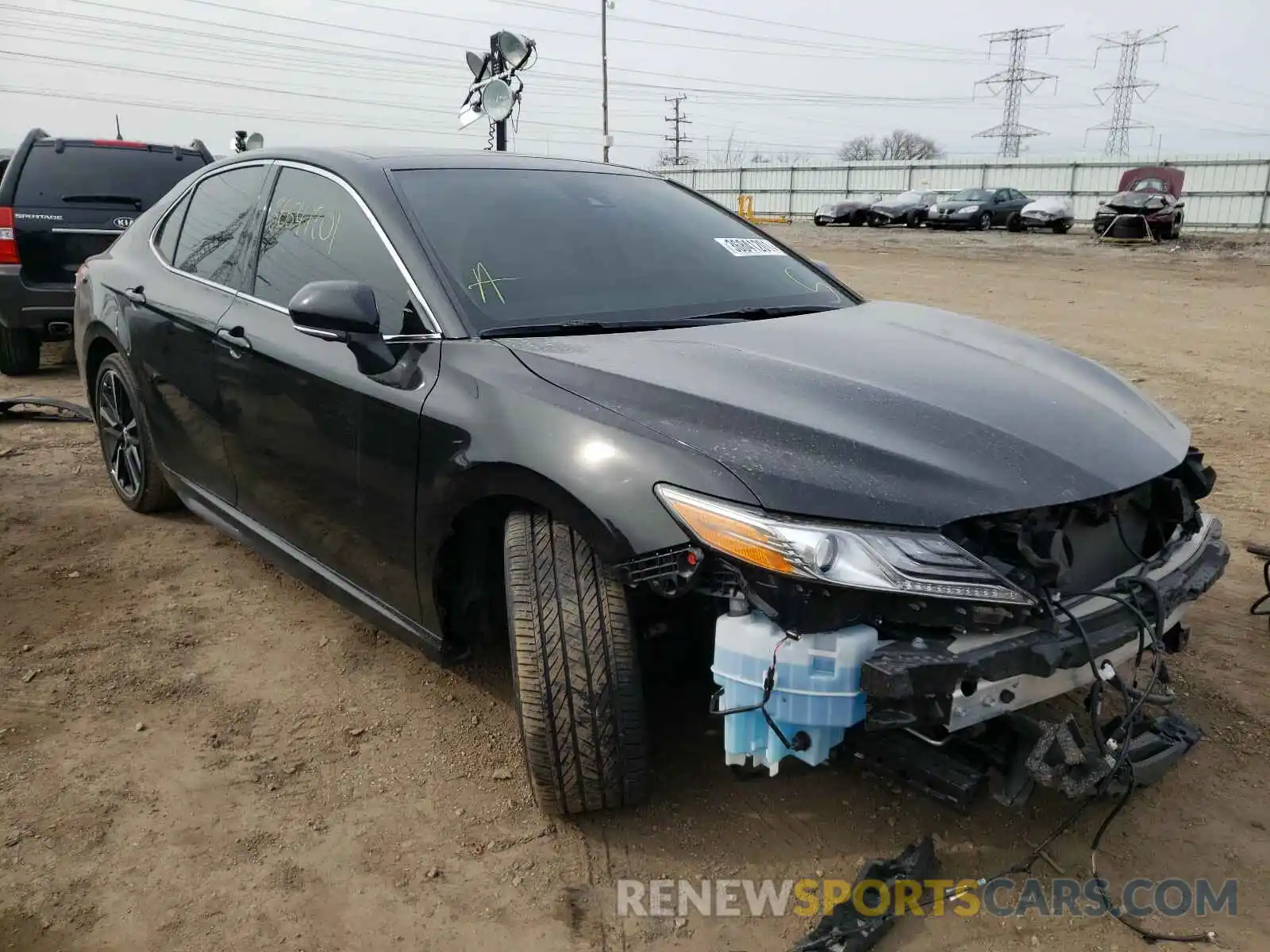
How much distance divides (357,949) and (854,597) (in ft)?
4.11

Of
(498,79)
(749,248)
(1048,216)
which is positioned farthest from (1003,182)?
(749,248)

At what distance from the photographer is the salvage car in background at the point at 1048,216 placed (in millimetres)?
27656

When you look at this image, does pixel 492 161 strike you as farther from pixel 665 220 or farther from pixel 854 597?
pixel 854 597

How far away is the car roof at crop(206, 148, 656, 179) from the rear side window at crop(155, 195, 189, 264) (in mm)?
557

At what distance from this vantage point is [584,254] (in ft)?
9.75

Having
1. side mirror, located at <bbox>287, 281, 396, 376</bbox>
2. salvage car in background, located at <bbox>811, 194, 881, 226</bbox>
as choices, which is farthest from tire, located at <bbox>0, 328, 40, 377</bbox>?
salvage car in background, located at <bbox>811, 194, 881, 226</bbox>

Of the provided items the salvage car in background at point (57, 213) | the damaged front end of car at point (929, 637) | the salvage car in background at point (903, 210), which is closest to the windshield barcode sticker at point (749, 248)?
the damaged front end of car at point (929, 637)

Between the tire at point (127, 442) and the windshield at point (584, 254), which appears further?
the tire at point (127, 442)

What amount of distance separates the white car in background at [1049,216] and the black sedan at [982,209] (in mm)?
566

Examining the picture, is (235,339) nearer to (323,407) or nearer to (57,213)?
(323,407)

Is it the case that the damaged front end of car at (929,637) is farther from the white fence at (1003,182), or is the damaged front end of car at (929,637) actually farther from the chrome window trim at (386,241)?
the white fence at (1003,182)

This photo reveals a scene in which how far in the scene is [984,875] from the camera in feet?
7.44

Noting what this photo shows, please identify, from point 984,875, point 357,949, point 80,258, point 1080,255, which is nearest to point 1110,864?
point 984,875

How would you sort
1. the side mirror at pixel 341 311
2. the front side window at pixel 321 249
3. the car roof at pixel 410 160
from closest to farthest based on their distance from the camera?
the side mirror at pixel 341 311 < the front side window at pixel 321 249 < the car roof at pixel 410 160
